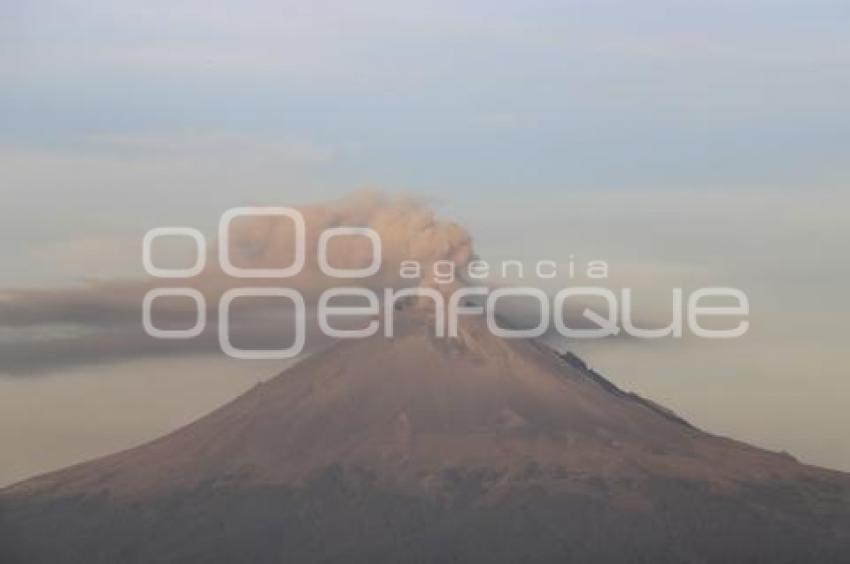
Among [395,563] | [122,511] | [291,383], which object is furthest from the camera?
[291,383]

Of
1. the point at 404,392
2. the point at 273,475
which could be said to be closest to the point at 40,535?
the point at 273,475

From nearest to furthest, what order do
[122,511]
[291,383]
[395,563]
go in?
[395,563]
[122,511]
[291,383]

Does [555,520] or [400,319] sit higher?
[400,319]

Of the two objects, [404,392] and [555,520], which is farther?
[404,392]

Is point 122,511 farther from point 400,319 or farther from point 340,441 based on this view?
point 400,319

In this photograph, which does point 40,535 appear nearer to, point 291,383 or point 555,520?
point 291,383

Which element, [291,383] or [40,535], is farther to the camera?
[291,383]

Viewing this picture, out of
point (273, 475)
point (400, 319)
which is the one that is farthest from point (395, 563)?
point (400, 319)
